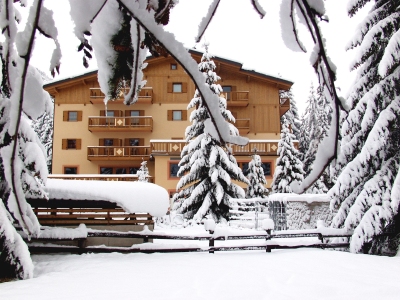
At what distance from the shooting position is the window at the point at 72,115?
101ft

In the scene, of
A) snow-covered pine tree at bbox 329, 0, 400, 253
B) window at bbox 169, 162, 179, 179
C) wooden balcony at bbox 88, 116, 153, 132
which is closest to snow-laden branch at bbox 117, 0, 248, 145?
snow-covered pine tree at bbox 329, 0, 400, 253

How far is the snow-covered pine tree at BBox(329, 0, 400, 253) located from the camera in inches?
309

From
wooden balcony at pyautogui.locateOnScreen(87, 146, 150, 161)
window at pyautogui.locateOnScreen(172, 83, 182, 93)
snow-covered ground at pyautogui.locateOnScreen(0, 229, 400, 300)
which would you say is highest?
window at pyautogui.locateOnScreen(172, 83, 182, 93)

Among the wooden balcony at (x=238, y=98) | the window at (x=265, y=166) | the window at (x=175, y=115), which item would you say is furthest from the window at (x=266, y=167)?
the window at (x=175, y=115)

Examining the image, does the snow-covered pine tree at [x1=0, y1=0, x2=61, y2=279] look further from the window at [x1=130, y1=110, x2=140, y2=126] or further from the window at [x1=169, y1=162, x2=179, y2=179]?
the window at [x1=130, y1=110, x2=140, y2=126]

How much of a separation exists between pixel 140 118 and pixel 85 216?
790 inches

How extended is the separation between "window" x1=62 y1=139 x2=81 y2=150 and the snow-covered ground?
72.8 ft

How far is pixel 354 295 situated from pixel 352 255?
12.5ft

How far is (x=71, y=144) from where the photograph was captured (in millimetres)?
30750

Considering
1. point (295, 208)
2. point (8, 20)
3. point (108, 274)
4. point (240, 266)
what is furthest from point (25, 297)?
point (295, 208)

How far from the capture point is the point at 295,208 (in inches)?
562

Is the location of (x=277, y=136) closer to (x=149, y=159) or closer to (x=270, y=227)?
(x=149, y=159)

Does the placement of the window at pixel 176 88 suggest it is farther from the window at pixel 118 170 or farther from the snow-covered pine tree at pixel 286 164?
the snow-covered pine tree at pixel 286 164

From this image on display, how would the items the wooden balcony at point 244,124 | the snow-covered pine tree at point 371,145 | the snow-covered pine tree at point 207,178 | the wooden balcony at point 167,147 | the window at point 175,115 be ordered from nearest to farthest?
the snow-covered pine tree at point 371,145
the snow-covered pine tree at point 207,178
the wooden balcony at point 167,147
the wooden balcony at point 244,124
the window at point 175,115
